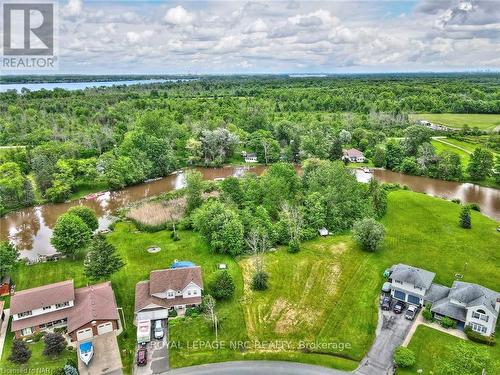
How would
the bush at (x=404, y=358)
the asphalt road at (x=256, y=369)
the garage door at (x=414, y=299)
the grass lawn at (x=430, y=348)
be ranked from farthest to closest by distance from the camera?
the garage door at (x=414, y=299)
the asphalt road at (x=256, y=369)
the grass lawn at (x=430, y=348)
the bush at (x=404, y=358)

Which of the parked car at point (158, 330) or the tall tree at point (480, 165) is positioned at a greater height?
the tall tree at point (480, 165)

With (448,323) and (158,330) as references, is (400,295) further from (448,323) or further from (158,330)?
(158,330)

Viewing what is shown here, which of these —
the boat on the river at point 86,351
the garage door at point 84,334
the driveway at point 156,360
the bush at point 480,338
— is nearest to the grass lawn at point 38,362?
the boat on the river at point 86,351

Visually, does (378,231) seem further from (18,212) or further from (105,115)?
(105,115)

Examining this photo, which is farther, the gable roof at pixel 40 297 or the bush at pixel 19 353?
the gable roof at pixel 40 297

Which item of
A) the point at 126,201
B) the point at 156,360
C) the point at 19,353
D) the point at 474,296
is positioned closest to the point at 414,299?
the point at 474,296

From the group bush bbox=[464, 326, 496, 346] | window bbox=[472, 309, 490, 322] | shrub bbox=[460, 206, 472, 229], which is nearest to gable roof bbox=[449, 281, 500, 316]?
window bbox=[472, 309, 490, 322]

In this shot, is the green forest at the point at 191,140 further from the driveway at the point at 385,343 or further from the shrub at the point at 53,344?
the driveway at the point at 385,343
